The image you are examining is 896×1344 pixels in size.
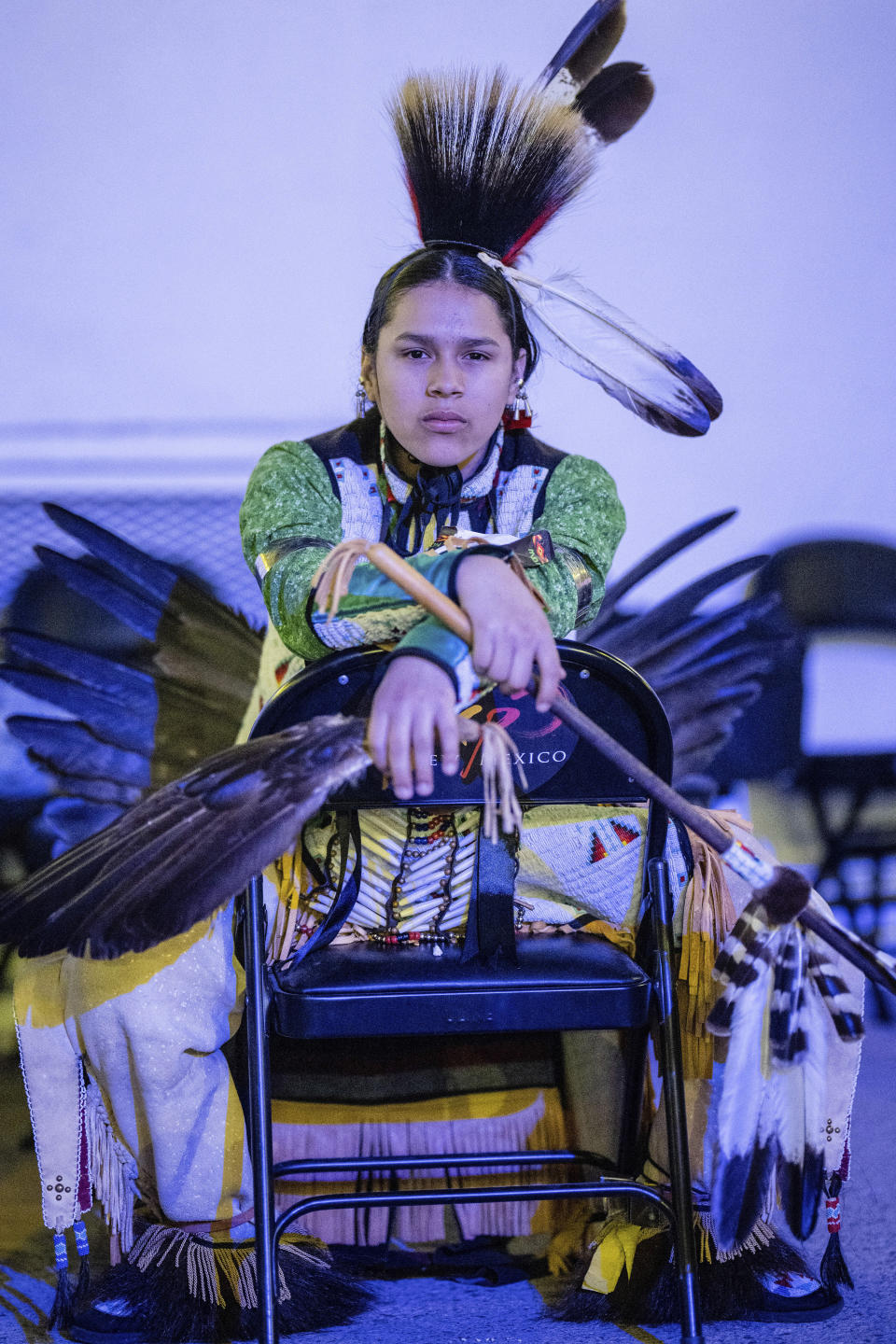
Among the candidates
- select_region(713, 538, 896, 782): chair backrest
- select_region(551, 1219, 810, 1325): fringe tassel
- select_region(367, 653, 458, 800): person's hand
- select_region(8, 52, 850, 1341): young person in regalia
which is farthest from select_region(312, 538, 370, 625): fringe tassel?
select_region(713, 538, 896, 782): chair backrest

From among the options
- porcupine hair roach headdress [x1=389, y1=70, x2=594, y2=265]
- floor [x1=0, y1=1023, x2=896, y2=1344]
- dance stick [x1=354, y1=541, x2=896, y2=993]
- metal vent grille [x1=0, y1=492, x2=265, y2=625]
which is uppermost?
porcupine hair roach headdress [x1=389, y1=70, x2=594, y2=265]

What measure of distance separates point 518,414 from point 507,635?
71 centimetres

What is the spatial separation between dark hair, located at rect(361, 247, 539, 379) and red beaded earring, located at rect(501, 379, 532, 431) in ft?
0.37

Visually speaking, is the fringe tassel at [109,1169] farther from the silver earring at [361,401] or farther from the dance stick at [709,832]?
the silver earring at [361,401]

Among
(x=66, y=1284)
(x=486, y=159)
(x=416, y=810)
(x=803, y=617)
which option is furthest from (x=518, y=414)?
(x=803, y=617)

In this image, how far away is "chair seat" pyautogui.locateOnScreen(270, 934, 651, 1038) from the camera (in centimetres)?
110

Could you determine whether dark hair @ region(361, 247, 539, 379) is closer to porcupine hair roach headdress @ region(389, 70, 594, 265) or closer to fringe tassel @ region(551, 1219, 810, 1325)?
porcupine hair roach headdress @ region(389, 70, 594, 265)

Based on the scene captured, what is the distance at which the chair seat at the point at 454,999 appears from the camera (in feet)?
3.62

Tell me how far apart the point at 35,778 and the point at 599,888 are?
1763 mm

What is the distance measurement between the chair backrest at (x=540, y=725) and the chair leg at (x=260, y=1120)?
0.17 metres

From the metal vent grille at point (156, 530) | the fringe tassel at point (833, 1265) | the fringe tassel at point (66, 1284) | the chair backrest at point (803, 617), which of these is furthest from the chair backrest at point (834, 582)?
the fringe tassel at point (66, 1284)

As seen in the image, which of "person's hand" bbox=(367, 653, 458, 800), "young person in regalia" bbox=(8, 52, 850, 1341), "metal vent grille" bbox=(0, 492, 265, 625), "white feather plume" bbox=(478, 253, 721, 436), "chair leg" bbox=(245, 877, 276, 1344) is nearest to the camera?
"person's hand" bbox=(367, 653, 458, 800)

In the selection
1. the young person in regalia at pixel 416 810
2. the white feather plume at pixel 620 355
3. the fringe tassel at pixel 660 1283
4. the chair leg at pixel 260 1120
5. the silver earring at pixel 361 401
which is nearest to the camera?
the chair leg at pixel 260 1120

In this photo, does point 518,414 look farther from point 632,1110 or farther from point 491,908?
point 632,1110
